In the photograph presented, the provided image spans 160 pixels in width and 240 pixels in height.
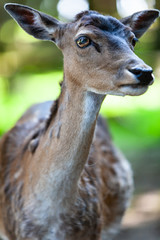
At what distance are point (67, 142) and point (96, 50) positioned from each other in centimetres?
80

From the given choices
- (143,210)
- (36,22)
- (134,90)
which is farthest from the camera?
(143,210)

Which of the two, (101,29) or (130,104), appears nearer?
(101,29)

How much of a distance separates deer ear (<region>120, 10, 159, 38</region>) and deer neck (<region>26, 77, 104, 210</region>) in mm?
884

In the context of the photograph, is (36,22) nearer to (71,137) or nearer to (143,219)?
(71,137)

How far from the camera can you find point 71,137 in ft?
11.5

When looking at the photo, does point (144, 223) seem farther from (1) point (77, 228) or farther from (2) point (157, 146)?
(2) point (157, 146)

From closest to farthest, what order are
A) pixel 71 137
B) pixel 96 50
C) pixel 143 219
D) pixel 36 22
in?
pixel 96 50
pixel 71 137
pixel 36 22
pixel 143 219

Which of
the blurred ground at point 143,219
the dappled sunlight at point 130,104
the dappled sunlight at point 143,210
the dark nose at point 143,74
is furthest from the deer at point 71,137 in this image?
the dappled sunlight at point 130,104

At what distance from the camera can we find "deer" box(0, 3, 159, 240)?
3.14 metres

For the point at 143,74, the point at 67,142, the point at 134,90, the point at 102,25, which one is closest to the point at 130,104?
the point at 67,142

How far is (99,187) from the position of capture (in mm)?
4441

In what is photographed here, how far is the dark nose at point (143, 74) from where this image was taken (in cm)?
280

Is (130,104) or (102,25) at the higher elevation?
(102,25)

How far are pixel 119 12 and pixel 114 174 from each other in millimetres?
7879
